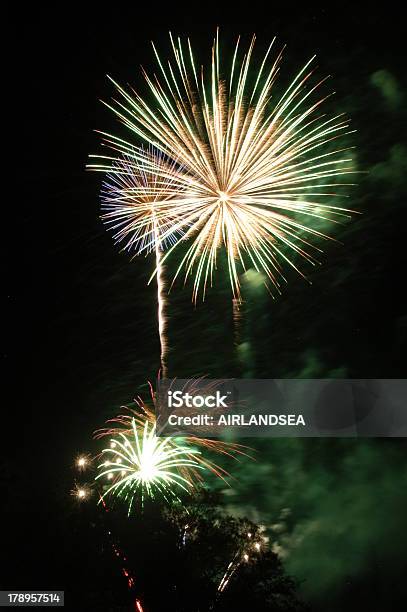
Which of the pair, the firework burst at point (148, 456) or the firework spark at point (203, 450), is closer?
the firework burst at point (148, 456)

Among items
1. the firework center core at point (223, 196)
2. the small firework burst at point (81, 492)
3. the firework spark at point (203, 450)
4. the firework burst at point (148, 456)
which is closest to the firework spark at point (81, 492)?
the small firework burst at point (81, 492)

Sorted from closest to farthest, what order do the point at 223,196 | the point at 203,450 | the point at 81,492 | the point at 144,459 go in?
the point at 223,196 < the point at 144,459 < the point at 81,492 < the point at 203,450

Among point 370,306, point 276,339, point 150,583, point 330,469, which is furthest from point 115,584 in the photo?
point 370,306

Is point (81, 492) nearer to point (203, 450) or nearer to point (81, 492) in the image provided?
point (81, 492)

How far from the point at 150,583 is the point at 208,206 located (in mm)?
5245

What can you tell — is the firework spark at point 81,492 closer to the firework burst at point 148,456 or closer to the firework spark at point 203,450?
the firework burst at point 148,456

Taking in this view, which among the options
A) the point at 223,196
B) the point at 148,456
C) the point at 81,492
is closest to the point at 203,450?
the point at 81,492

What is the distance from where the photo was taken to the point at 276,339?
29.9ft

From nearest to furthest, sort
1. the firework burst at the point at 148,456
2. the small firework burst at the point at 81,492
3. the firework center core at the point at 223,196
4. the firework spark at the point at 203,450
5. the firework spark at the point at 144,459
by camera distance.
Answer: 1. the firework center core at the point at 223,196
2. the firework spark at the point at 144,459
3. the firework burst at the point at 148,456
4. the small firework burst at the point at 81,492
5. the firework spark at the point at 203,450

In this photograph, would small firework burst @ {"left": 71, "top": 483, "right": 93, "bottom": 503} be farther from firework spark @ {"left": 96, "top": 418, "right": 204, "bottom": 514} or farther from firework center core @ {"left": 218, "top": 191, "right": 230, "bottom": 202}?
firework center core @ {"left": 218, "top": 191, "right": 230, "bottom": 202}

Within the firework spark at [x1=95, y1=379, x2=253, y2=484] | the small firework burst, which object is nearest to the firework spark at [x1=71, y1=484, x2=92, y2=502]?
the small firework burst

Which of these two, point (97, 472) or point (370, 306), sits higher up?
point (370, 306)

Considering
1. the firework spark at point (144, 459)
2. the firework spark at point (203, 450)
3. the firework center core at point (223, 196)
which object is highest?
the firework center core at point (223, 196)

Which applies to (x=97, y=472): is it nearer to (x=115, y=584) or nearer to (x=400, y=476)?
(x=115, y=584)
